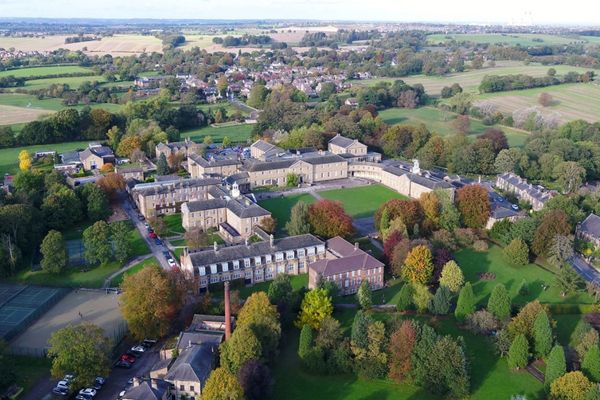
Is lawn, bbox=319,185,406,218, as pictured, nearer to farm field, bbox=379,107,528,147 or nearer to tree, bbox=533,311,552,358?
tree, bbox=533,311,552,358

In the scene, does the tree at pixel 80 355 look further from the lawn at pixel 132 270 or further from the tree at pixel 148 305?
the lawn at pixel 132 270

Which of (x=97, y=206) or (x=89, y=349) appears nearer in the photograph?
(x=89, y=349)

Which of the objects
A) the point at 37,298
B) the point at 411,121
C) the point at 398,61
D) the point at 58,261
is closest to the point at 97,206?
the point at 58,261

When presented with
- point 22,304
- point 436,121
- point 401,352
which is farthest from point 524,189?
point 22,304

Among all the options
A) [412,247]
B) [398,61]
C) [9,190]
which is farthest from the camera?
[398,61]

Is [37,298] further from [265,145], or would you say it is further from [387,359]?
[265,145]

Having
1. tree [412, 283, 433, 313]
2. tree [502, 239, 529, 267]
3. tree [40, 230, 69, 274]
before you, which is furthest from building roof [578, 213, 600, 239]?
tree [40, 230, 69, 274]
